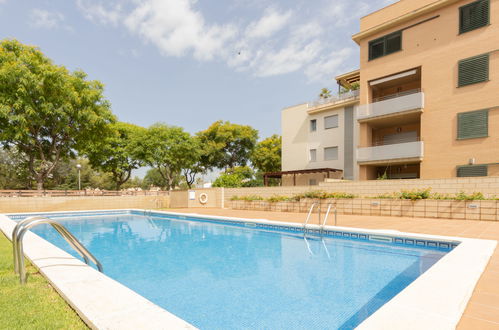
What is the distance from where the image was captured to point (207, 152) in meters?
35.7

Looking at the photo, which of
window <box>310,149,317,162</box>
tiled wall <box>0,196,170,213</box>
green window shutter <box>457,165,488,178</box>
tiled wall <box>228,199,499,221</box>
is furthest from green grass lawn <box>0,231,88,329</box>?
window <box>310,149,317,162</box>

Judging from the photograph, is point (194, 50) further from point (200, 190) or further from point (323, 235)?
point (323, 235)

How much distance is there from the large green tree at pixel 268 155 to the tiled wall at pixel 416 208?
63.6 feet

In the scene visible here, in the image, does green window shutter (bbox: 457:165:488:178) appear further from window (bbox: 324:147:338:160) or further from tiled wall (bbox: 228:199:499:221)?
window (bbox: 324:147:338:160)

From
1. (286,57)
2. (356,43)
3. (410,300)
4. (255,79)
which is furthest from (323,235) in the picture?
(255,79)

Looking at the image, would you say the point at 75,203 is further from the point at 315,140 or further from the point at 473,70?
Answer: the point at 473,70

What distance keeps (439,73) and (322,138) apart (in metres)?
9.63

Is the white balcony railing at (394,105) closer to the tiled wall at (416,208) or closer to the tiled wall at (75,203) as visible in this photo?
the tiled wall at (416,208)

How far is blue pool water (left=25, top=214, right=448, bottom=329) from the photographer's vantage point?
12.4 ft

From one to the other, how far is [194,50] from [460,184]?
18.5 metres

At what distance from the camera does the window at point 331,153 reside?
22.0m

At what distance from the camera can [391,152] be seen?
16.1 metres

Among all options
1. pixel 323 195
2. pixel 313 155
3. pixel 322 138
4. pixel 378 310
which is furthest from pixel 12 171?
pixel 378 310

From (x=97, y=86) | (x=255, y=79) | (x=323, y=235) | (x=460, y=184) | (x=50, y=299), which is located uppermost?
(x=255, y=79)
